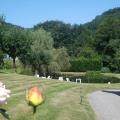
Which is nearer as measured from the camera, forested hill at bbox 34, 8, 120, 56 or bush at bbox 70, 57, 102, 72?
bush at bbox 70, 57, 102, 72

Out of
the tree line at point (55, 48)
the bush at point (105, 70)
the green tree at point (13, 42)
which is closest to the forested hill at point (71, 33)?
the tree line at point (55, 48)

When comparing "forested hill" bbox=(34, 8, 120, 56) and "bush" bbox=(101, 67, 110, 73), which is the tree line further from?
"bush" bbox=(101, 67, 110, 73)

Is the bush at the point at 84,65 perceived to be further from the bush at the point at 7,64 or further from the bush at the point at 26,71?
the bush at the point at 26,71

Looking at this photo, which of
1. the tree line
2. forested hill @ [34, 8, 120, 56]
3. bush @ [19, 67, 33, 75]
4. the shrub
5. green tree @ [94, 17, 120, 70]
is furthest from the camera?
forested hill @ [34, 8, 120, 56]

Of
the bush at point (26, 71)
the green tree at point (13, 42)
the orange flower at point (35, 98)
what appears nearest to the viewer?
the orange flower at point (35, 98)

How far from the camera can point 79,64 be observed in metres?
77.6

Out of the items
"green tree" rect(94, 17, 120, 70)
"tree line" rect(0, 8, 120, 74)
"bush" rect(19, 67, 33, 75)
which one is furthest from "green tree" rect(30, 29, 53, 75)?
"green tree" rect(94, 17, 120, 70)

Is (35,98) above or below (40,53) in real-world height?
below

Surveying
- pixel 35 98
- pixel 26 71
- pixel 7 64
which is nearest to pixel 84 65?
pixel 26 71

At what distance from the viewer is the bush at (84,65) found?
3031 inches

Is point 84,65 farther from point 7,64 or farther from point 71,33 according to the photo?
point 71,33

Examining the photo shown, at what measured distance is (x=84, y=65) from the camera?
Result: 77.9m

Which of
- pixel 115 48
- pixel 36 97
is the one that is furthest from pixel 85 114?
pixel 115 48

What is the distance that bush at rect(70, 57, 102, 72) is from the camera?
77.0 meters
